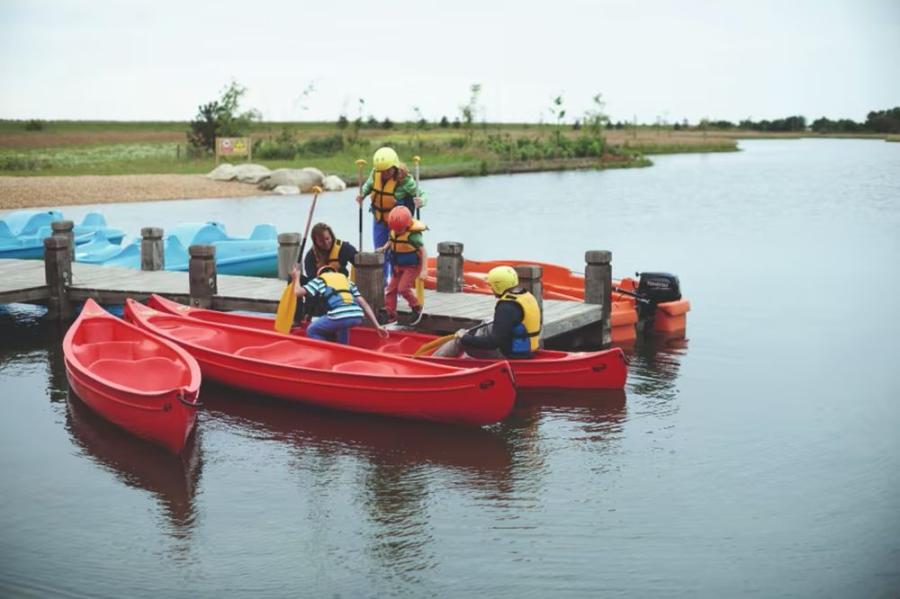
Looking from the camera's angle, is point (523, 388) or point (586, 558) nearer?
point (586, 558)

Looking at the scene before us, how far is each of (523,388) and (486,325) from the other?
A: 825 millimetres

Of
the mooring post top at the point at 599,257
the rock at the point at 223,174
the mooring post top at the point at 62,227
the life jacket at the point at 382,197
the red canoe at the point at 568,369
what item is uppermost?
the life jacket at the point at 382,197

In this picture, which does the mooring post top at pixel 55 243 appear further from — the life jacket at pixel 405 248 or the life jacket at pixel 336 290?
the life jacket at pixel 336 290

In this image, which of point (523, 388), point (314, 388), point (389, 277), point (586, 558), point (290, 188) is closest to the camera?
point (586, 558)

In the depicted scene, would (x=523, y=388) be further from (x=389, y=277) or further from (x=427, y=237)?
(x=427, y=237)

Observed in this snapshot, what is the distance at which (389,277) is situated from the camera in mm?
12969

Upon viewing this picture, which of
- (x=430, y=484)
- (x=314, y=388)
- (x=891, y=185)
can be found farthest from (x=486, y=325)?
(x=891, y=185)

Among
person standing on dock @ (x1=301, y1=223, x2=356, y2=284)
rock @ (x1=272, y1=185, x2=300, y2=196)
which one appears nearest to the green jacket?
person standing on dock @ (x1=301, y1=223, x2=356, y2=284)

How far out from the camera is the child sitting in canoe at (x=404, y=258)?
11.9 metres

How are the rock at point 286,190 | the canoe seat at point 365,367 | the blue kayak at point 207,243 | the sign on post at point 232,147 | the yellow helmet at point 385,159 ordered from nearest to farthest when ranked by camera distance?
1. the canoe seat at point 365,367
2. the yellow helmet at point 385,159
3. the blue kayak at point 207,243
4. the rock at point 286,190
5. the sign on post at point 232,147

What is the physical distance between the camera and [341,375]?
34.2 feet

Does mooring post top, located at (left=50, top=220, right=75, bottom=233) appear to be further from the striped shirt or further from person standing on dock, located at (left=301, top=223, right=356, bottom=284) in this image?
the striped shirt

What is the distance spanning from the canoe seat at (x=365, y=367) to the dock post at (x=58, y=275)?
5730 mm

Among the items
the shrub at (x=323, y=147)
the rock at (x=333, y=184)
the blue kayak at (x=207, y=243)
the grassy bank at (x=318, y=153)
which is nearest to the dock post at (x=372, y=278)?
the blue kayak at (x=207, y=243)
